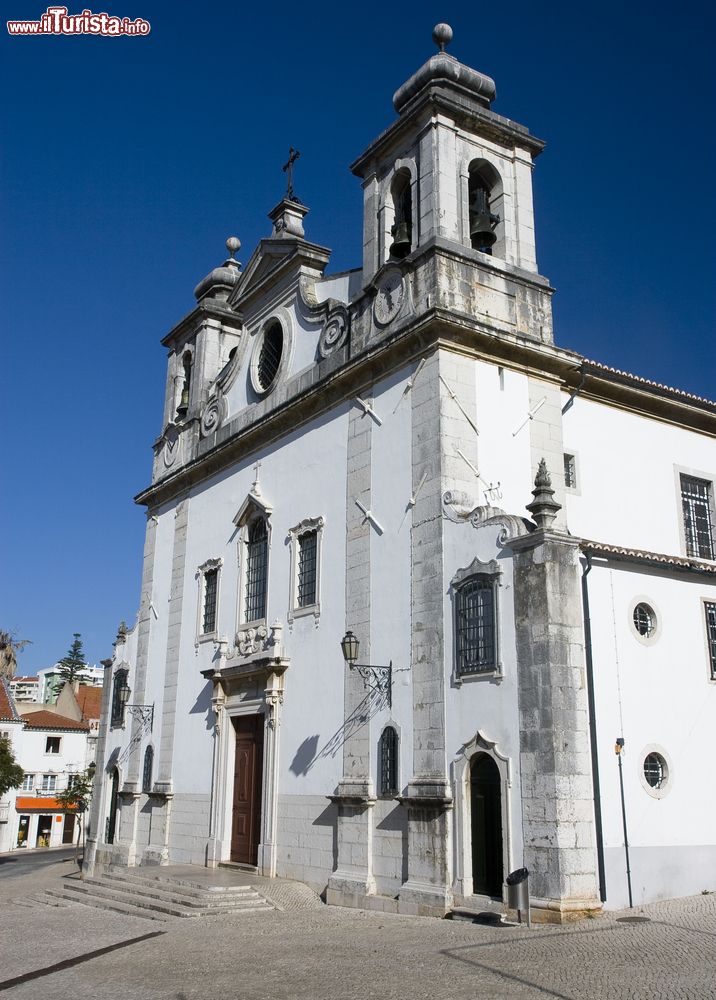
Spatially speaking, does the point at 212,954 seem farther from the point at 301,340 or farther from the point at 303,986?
the point at 301,340

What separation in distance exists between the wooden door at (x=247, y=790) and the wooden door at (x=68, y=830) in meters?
34.1

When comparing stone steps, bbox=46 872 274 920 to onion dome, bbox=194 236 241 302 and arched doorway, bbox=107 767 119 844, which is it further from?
onion dome, bbox=194 236 241 302

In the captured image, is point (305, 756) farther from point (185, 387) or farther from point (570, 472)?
point (185, 387)

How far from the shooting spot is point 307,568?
1758 cm

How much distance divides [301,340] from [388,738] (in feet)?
27.4

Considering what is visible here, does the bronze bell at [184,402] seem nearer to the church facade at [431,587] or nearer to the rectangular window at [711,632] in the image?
the church facade at [431,587]

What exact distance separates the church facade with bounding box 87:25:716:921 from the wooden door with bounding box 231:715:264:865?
7cm

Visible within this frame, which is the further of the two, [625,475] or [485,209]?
[625,475]

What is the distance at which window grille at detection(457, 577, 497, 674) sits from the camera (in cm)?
1275

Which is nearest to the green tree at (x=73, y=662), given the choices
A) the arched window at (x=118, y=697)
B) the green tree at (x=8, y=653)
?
the green tree at (x=8, y=653)

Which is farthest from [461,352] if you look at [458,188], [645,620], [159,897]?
[159,897]

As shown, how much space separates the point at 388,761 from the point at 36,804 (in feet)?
126

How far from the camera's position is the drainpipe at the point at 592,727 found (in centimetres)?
1170

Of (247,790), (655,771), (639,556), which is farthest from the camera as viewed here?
(247,790)
